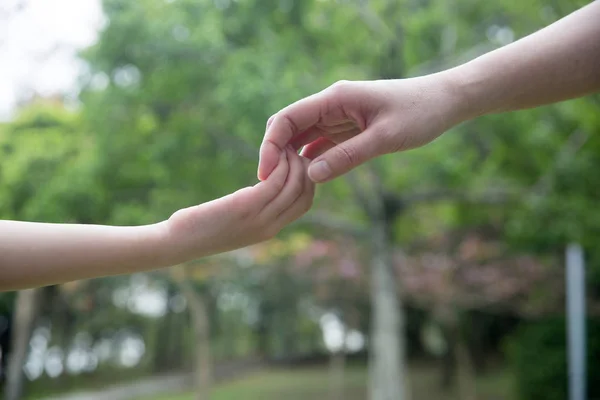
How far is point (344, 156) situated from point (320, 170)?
30mm

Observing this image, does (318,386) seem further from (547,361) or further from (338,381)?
(547,361)

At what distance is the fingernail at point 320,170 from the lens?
67 centimetres

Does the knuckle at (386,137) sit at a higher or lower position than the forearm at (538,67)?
lower

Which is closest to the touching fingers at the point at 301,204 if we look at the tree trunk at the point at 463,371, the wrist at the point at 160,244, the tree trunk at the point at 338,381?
the wrist at the point at 160,244

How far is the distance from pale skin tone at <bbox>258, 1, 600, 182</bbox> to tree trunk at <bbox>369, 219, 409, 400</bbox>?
3.61m

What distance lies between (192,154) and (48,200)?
841mm

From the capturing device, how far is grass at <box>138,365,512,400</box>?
7754mm

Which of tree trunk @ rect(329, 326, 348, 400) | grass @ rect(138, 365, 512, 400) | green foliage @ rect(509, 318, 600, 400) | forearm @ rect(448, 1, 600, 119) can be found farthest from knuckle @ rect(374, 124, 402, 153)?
tree trunk @ rect(329, 326, 348, 400)

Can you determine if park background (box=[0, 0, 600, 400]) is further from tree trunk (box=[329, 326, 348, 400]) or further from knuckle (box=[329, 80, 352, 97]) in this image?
knuckle (box=[329, 80, 352, 97])

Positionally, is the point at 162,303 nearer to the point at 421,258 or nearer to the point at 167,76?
the point at 421,258

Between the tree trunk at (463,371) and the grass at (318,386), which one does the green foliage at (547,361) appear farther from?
the grass at (318,386)

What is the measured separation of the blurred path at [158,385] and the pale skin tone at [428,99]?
7.15 meters

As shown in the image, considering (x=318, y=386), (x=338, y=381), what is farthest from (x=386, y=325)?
(x=318, y=386)

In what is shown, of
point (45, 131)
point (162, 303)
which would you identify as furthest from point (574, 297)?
point (162, 303)
